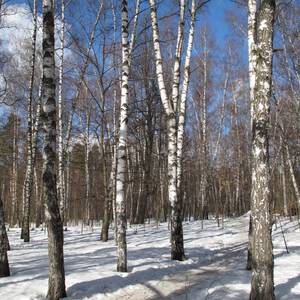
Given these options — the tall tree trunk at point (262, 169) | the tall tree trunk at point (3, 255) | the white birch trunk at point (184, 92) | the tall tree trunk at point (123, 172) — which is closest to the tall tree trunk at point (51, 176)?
the tall tree trunk at point (3, 255)

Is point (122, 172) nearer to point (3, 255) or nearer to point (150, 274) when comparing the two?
point (150, 274)

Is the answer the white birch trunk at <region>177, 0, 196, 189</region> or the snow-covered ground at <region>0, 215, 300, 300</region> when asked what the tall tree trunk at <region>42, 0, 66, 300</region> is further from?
the white birch trunk at <region>177, 0, 196, 189</region>

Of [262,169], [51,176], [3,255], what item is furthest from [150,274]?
[262,169]

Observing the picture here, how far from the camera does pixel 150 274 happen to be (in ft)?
28.5

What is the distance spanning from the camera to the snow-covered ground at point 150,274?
708 centimetres

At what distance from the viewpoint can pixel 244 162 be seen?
3588 centimetres

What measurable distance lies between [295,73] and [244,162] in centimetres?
1749

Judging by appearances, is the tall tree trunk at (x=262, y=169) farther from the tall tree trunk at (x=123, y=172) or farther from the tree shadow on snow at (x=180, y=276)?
the tall tree trunk at (x=123, y=172)

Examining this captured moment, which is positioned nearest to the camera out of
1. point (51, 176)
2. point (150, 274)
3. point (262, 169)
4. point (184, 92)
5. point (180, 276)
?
point (262, 169)

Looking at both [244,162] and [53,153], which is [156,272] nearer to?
[53,153]

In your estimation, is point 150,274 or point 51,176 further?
point 150,274

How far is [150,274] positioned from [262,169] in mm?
4055

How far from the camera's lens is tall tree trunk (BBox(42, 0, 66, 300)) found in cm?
670

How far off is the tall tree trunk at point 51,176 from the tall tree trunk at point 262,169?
3.15 metres
